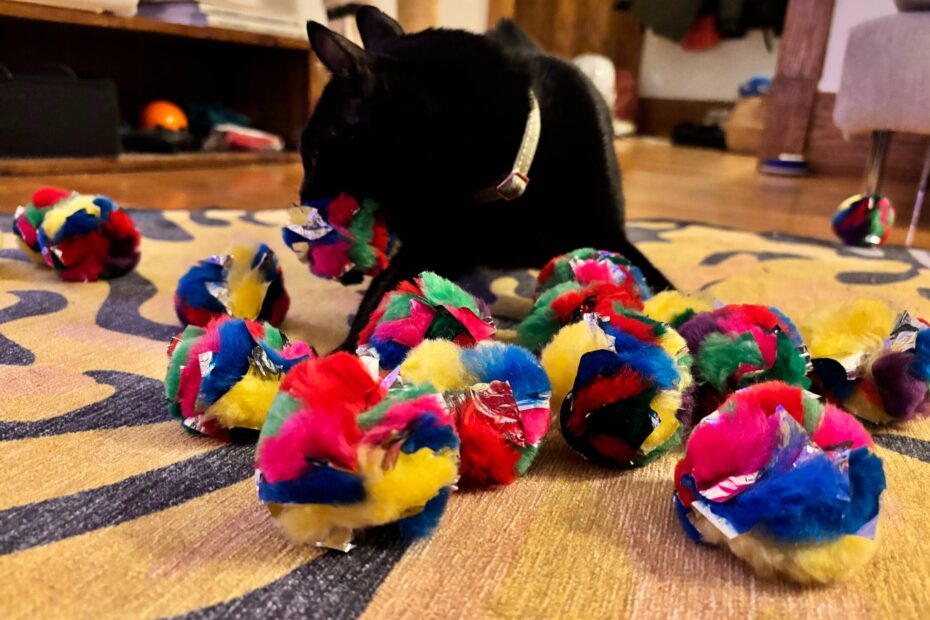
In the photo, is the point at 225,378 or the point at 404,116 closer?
the point at 225,378

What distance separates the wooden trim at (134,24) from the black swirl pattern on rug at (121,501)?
1758 millimetres

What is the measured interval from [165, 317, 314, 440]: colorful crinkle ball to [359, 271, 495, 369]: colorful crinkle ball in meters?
0.07

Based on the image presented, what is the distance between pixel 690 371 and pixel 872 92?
4.69 ft

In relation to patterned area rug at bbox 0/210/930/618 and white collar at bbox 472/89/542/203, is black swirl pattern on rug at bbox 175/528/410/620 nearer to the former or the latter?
patterned area rug at bbox 0/210/930/618

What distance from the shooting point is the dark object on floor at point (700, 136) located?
13.1 ft

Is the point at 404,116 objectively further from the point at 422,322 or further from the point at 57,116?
the point at 57,116

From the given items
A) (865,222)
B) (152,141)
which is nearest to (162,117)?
(152,141)

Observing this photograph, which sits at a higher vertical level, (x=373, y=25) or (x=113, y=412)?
(x=373, y=25)

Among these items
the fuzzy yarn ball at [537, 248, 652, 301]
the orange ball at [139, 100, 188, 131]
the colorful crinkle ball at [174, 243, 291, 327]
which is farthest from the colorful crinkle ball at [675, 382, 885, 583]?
the orange ball at [139, 100, 188, 131]

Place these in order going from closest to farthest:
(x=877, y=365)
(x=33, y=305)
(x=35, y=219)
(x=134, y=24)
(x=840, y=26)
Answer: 1. (x=877, y=365)
2. (x=33, y=305)
3. (x=35, y=219)
4. (x=134, y=24)
5. (x=840, y=26)

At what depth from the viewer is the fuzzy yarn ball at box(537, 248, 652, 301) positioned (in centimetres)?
71

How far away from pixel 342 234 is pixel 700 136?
3.77 m

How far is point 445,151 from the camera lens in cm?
73

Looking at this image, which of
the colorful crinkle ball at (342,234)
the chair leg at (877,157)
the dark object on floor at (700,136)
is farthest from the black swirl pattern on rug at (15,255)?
the dark object on floor at (700,136)
